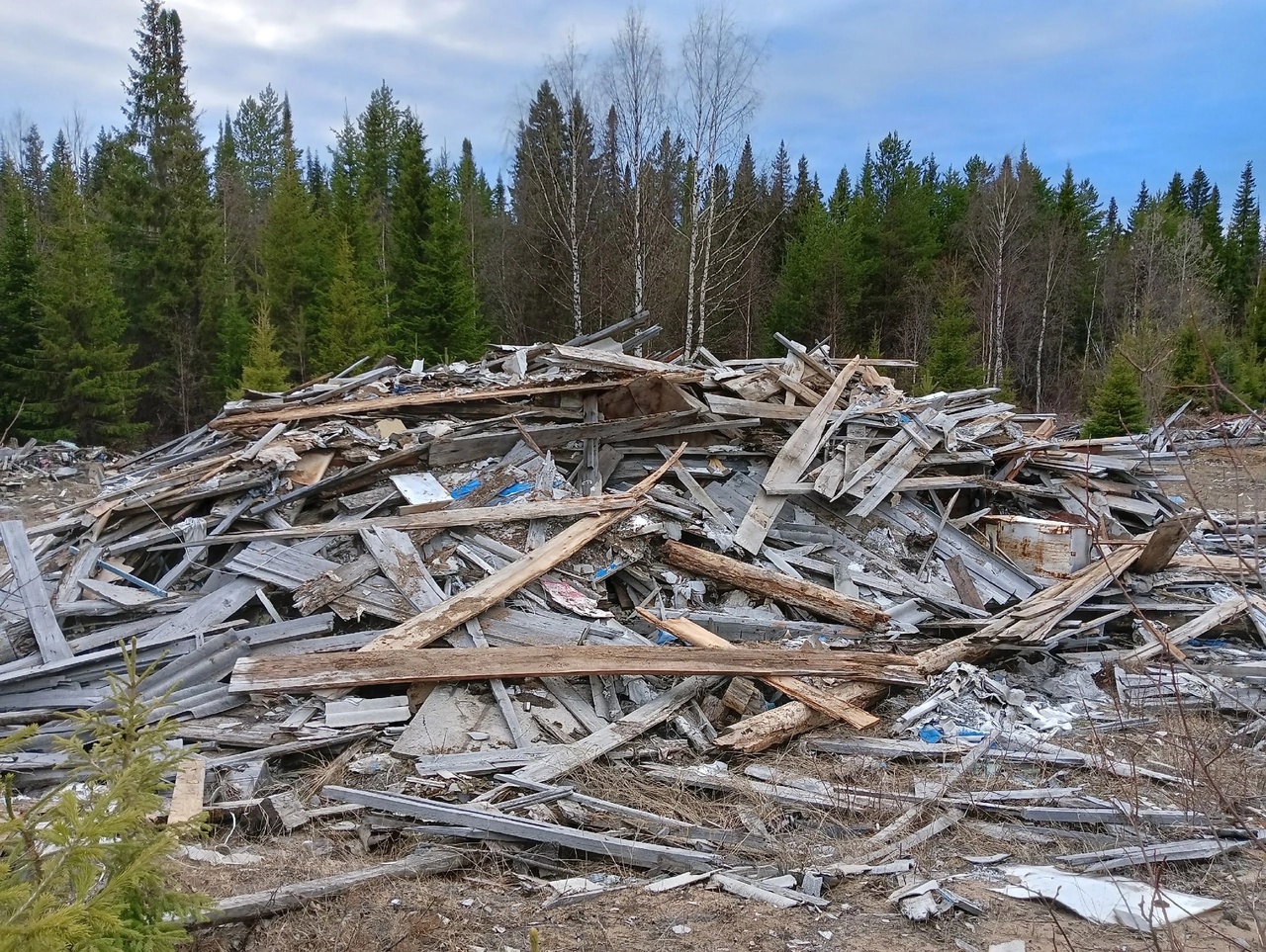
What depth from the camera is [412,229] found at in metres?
25.7

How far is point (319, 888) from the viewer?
12.4ft

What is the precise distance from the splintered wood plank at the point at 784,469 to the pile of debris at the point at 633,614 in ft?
0.14

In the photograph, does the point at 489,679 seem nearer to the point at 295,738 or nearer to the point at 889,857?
the point at 295,738

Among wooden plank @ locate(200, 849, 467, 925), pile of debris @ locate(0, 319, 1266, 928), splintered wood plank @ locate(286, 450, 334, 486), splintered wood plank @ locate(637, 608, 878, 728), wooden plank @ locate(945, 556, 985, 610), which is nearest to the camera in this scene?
wooden plank @ locate(200, 849, 467, 925)

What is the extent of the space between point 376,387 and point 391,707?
5.17 m

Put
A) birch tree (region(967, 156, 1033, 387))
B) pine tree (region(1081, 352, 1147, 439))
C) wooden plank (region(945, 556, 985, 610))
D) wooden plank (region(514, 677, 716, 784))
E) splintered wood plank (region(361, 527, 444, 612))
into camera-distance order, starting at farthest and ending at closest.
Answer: birch tree (region(967, 156, 1033, 387)) < pine tree (region(1081, 352, 1147, 439)) < wooden plank (region(945, 556, 985, 610)) < splintered wood plank (region(361, 527, 444, 612)) < wooden plank (region(514, 677, 716, 784))

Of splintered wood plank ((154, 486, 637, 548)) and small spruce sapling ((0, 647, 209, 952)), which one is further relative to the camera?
splintered wood plank ((154, 486, 637, 548))

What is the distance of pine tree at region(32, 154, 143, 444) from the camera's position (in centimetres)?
1941

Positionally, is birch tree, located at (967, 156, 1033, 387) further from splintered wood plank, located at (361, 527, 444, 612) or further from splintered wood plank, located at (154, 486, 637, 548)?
splintered wood plank, located at (361, 527, 444, 612)

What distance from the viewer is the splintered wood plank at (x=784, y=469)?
25.6ft

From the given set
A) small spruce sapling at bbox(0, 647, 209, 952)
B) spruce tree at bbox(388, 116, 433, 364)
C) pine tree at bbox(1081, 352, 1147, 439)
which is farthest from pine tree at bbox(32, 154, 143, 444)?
pine tree at bbox(1081, 352, 1147, 439)

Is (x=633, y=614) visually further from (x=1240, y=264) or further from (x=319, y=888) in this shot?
(x=1240, y=264)

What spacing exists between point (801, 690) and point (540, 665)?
1841 mm

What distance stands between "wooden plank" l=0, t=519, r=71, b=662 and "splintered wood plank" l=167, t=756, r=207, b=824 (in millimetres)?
1919
